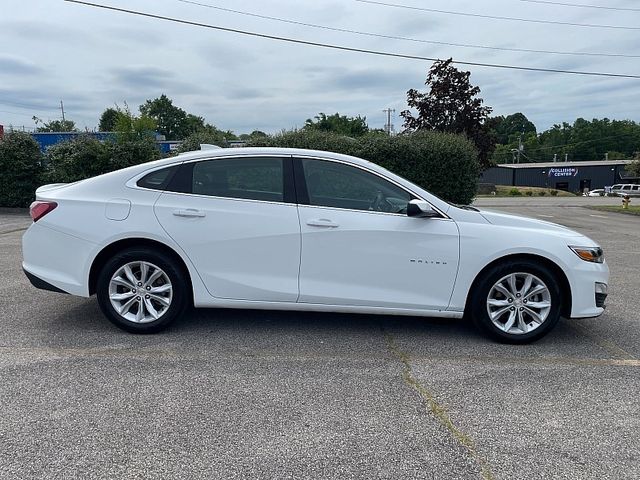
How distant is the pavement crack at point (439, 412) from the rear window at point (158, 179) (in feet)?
8.11

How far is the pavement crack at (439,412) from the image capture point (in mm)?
2543

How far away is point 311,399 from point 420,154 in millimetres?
11879

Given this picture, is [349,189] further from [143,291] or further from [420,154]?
[420,154]

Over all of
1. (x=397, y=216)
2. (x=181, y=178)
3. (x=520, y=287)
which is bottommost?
(x=520, y=287)

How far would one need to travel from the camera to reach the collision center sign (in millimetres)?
77625

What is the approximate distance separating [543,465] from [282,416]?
1498 mm

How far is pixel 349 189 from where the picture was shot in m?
4.28

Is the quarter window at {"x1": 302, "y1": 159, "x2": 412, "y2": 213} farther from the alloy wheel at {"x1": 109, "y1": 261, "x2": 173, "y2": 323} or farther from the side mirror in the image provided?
the alloy wheel at {"x1": 109, "y1": 261, "x2": 173, "y2": 323}

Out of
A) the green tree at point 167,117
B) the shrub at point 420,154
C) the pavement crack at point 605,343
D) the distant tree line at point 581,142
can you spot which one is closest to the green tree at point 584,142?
the distant tree line at point 581,142

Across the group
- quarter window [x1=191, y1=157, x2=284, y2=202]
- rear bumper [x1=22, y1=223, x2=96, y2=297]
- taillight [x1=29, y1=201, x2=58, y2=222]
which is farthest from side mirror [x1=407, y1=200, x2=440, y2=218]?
taillight [x1=29, y1=201, x2=58, y2=222]

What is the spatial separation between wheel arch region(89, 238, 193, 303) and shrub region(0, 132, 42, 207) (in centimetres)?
1302

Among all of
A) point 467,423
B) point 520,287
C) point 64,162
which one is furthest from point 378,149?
point 467,423

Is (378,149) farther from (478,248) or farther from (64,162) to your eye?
(478,248)

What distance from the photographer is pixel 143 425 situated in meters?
2.83
